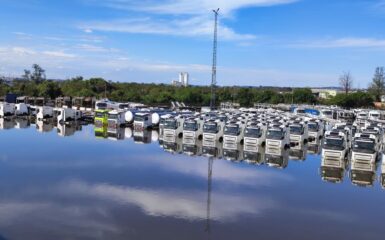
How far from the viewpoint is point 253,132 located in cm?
2298

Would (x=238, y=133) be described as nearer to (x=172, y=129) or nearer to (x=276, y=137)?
(x=276, y=137)

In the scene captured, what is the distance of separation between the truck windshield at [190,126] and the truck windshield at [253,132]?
3.43 metres

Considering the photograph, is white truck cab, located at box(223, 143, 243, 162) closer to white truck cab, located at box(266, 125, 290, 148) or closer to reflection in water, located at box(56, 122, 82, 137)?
white truck cab, located at box(266, 125, 290, 148)

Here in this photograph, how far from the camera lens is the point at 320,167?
1928 centimetres

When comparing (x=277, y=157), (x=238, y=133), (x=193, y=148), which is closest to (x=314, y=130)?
(x=238, y=133)

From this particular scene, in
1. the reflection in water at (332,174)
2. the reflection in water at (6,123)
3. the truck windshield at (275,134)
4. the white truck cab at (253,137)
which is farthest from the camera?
the reflection in water at (6,123)


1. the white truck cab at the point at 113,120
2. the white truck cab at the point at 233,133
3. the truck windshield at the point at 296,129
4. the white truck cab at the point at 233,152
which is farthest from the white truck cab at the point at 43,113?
the truck windshield at the point at 296,129

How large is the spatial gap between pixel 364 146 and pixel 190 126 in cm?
996

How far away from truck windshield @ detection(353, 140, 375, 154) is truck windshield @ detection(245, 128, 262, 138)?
526cm

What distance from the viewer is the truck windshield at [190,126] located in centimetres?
2509

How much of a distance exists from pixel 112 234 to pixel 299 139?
1704 centimetres

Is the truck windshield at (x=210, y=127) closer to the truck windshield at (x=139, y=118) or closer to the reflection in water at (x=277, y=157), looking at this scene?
the reflection in water at (x=277, y=157)

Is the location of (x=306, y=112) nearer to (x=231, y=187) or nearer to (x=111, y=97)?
(x=111, y=97)

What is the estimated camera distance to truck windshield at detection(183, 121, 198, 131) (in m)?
25.1
